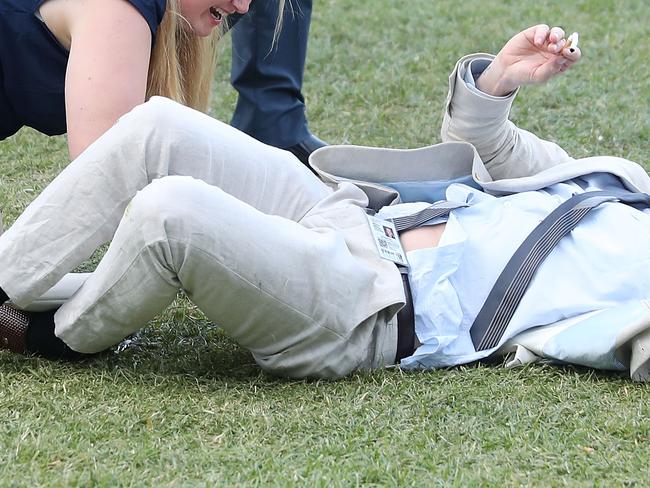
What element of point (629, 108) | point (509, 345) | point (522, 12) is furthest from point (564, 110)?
point (509, 345)

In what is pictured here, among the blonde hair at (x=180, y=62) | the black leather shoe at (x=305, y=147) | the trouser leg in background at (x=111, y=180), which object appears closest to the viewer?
the trouser leg in background at (x=111, y=180)

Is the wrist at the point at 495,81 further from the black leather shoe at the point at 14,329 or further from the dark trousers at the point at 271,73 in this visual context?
the black leather shoe at the point at 14,329

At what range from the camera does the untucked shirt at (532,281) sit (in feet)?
7.36

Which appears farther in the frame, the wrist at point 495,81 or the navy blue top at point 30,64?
the wrist at point 495,81

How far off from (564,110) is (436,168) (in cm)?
183

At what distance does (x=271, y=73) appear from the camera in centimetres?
371

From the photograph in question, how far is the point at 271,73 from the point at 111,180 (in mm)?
1602

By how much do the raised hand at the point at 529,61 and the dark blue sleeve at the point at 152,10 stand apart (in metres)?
0.78

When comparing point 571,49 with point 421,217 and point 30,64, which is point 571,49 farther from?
point 30,64

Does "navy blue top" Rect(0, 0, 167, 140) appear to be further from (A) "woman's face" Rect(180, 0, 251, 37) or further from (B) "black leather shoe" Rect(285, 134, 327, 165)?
(B) "black leather shoe" Rect(285, 134, 327, 165)

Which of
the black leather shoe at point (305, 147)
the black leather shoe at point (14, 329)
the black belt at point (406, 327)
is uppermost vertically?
the black belt at point (406, 327)

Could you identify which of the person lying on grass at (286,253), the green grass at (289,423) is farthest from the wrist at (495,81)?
the green grass at (289,423)

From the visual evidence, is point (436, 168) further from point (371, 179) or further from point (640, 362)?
point (640, 362)

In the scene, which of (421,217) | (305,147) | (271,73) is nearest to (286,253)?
(421,217)
